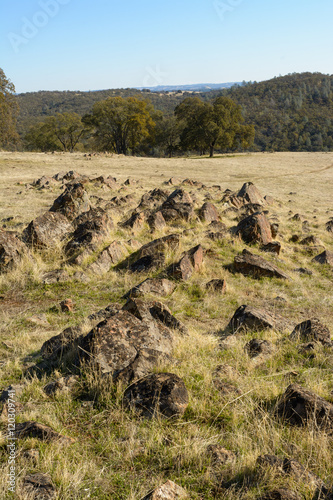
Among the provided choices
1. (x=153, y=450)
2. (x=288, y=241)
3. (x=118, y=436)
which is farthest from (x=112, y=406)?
(x=288, y=241)

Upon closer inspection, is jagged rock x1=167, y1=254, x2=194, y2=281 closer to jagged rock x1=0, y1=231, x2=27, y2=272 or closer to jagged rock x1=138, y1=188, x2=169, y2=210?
jagged rock x1=0, y1=231, x2=27, y2=272

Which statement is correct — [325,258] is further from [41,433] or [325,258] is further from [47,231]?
[41,433]

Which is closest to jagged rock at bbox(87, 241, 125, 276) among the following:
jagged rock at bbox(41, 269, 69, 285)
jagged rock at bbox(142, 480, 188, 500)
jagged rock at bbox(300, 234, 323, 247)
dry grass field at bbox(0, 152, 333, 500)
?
dry grass field at bbox(0, 152, 333, 500)

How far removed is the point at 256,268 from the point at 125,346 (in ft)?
17.2

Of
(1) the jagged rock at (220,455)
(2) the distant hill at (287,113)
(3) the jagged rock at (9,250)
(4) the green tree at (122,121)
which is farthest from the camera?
(2) the distant hill at (287,113)

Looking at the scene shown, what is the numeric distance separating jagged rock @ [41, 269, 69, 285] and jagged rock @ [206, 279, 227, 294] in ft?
10.8

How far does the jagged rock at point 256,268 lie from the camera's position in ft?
29.3

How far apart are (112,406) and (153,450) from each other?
73 cm

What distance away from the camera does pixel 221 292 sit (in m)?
7.71

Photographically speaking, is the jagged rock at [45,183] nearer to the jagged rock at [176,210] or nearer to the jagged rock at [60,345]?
the jagged rock at [176,210]

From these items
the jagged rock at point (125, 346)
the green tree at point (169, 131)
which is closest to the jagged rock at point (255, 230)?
the jagged rock at point (125, 346)

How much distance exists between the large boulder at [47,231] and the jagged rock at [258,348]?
634 centimetres

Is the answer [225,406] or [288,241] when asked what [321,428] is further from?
[288,241]

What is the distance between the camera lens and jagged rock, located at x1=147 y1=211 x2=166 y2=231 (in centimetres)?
1207
